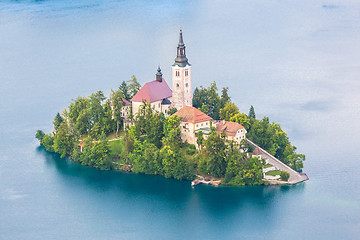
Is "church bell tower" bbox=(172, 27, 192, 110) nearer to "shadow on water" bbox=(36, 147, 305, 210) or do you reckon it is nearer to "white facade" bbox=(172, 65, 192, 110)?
"white facade" bbox=(172, 65, 192, 110)

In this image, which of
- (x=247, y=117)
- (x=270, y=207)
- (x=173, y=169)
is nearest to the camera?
(x=270, y=207)

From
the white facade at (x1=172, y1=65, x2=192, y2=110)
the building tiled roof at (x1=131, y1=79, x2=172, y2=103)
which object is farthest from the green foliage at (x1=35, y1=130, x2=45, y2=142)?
the white facade at (x1=172, y1=65, x2=192, y2=110)

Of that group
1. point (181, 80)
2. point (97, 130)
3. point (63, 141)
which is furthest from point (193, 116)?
point (63, 141)

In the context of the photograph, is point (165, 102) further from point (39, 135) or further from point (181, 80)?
point (39, 135)

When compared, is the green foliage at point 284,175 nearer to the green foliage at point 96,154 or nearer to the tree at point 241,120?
the tree at point 241,120

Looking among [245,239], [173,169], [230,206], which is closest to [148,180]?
[173,169]

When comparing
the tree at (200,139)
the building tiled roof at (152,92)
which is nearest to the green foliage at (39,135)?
the building tiled roof at (152,92)

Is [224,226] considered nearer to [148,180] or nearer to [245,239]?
[245,239]
